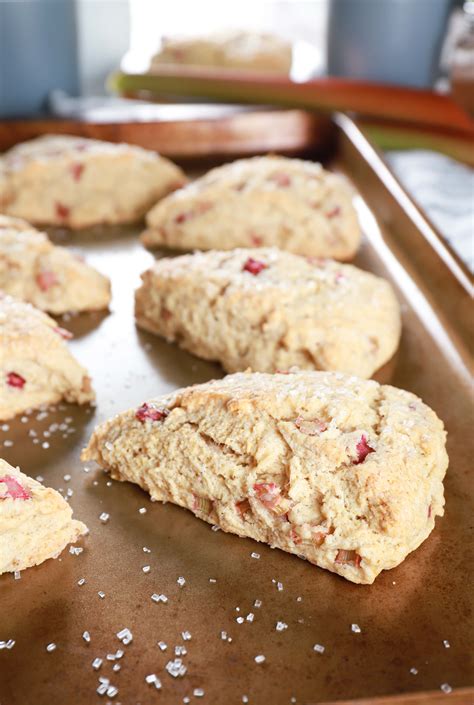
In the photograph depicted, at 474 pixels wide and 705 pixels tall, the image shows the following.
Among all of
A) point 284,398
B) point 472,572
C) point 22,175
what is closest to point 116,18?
point 22,175

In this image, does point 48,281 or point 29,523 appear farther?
point 48,281

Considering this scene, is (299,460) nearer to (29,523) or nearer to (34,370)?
(29,523)

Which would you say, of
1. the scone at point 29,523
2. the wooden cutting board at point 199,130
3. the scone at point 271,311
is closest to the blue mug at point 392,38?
the wooden cutting board at point 199,130

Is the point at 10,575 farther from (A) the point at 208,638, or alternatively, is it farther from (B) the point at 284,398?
(B) the point at 284,398

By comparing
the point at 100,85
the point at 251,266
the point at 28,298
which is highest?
the point at 251,266

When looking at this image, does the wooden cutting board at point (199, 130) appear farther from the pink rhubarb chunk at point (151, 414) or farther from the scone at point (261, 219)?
the pink rhubarb chunk at point (151, 414)

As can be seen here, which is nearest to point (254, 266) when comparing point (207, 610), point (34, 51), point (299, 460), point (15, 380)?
point (15, 380)
